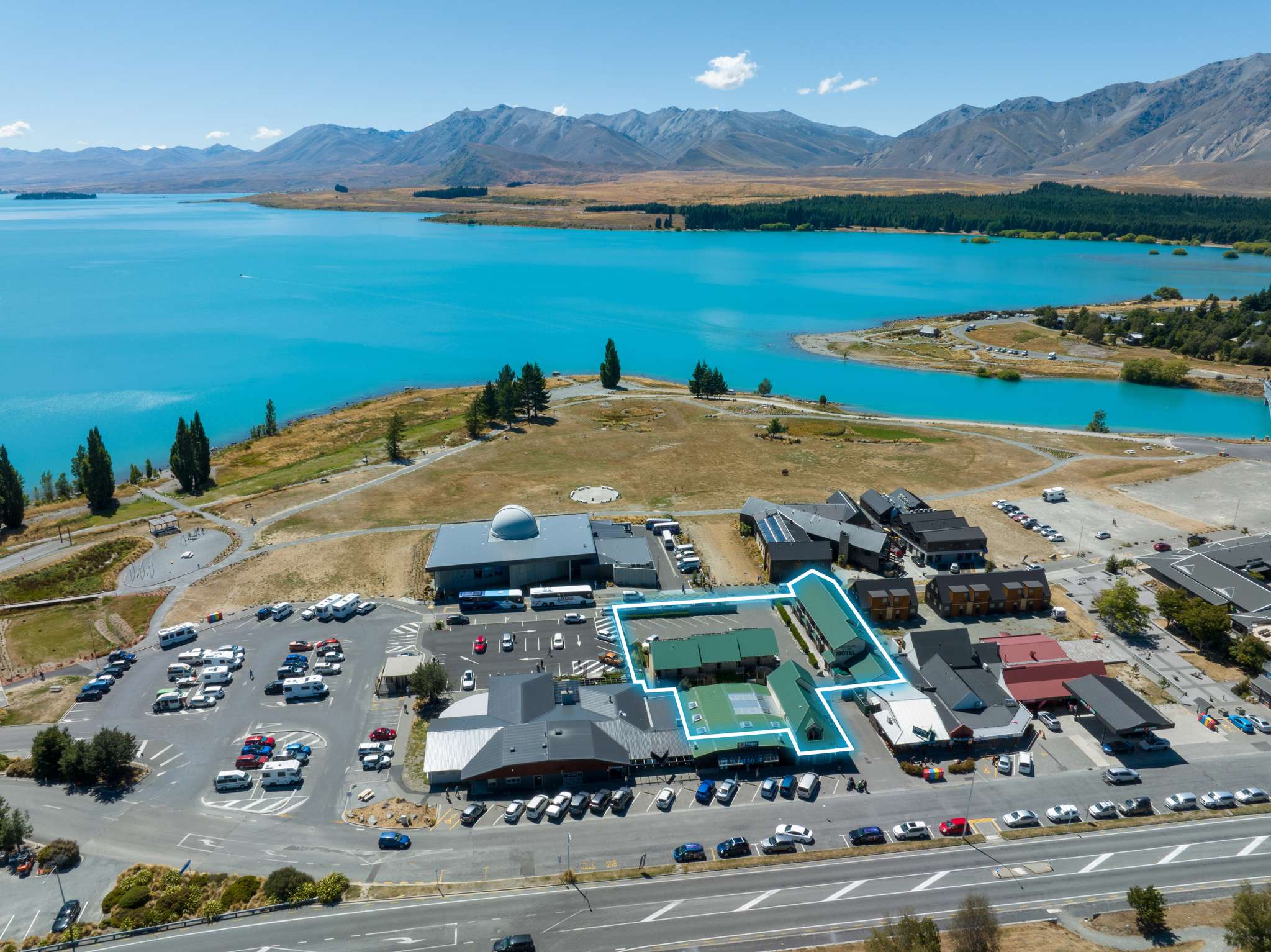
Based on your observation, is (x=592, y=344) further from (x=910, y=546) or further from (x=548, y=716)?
(x=548, y=716)

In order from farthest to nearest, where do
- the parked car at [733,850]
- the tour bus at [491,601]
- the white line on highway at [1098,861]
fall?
the tour bus at [491,601], the parked car at [733,850], the white line on highway at [1098,861]

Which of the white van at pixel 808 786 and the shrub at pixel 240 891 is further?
the white van at pixel 808 786

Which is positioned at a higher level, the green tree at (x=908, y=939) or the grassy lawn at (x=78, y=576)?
the green tree at (x=908, y=939)

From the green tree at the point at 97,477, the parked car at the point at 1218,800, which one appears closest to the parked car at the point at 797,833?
the parked car at the point at 1218,800

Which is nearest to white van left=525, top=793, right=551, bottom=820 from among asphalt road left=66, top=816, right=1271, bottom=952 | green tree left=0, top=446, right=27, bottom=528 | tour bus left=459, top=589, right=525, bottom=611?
asphalt road left=66, top=816, right=1271, bottom=952

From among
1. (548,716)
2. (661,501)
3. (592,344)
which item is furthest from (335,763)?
(592,344)

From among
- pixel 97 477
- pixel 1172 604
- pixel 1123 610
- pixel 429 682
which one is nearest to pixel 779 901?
pixel 429 682

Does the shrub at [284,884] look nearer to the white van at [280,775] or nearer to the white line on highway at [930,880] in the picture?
the white van at [280,775]
